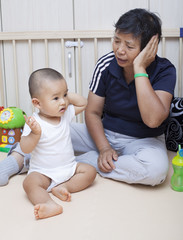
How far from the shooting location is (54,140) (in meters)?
1.02

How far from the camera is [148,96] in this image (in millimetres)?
990

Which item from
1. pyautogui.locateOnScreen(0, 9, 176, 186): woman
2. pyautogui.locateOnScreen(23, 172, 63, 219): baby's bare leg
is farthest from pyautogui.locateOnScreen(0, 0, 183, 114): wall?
pyautogui.locateOnScreen(23, 172, 63, 219): baby's bare leg

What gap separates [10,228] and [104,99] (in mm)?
624

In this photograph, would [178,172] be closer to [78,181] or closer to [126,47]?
[78,181]

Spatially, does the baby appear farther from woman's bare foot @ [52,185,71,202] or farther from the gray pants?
the gray pants

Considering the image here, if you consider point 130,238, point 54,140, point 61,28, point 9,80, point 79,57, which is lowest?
point 130,238

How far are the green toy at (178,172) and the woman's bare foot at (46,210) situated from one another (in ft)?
1.34

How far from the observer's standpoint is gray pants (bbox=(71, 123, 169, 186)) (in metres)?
1.04

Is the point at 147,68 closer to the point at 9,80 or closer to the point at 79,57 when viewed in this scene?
the point at 79,57

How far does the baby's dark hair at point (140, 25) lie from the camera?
3.30ft

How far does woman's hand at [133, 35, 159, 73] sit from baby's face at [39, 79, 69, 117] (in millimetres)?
253

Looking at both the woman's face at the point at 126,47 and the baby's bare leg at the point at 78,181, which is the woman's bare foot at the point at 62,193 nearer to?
the baby's bare leg at the point at 78,181

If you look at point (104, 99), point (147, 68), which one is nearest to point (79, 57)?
point (104, 99)

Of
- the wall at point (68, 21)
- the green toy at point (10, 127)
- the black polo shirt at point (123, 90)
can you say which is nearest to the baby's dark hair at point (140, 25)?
the black polo shirt at point (123, 90)
